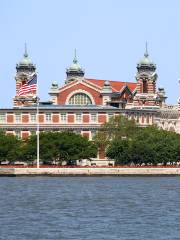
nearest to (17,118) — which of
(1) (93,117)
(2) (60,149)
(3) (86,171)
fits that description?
(1) (93,117)

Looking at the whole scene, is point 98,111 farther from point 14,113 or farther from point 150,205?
point 150,205

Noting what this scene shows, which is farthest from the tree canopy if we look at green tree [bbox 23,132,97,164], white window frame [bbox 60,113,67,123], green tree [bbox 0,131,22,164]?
white window frame [bbox 60,113,67,123]

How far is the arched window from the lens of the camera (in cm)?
→ 19888

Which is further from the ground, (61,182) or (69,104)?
(69,104)

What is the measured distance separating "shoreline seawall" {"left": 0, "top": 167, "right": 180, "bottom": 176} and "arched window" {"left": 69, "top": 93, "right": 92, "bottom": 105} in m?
52.3

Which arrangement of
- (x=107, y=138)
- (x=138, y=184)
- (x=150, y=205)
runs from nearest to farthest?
(x=150, y=205) → (x=138, y=184) → (x=107, y=138)

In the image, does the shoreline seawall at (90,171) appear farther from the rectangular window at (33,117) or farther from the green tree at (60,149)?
the rectangular window at (33,117)

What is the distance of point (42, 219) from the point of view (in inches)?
3361

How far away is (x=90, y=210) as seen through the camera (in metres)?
92.6

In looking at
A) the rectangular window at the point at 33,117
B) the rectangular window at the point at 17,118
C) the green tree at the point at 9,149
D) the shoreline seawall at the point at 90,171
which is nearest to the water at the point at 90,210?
the shoreline seawall at the point at 90,171

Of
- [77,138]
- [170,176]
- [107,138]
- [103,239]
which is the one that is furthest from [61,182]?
[103,239]

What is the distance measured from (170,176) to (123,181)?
12608mm

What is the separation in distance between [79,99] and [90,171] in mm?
53370

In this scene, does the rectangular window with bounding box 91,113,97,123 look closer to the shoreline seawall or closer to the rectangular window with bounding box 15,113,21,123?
the rectangular window with bounding box 15,113,21,123
